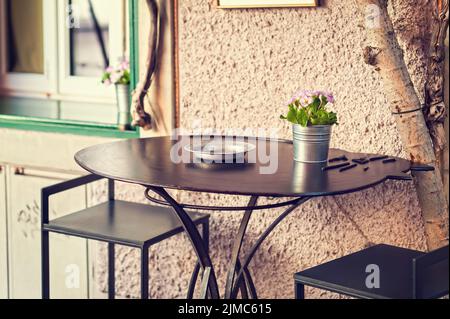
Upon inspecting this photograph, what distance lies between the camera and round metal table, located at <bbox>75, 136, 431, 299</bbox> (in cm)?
246

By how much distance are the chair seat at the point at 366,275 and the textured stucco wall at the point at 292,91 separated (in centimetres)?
30

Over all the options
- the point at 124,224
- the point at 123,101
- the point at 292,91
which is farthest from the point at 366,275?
the point at 123,101

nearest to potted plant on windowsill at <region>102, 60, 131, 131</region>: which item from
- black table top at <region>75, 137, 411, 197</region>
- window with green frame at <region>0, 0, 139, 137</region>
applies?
window with green frame at <region>0, 0, 139, 137</region>

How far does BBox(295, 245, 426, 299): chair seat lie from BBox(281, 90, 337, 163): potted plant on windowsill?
1.16 feet

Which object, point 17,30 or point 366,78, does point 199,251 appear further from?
point 17,30

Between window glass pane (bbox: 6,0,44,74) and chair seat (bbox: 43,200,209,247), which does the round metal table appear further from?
window glass pane (bbox: 6,0,44,74)

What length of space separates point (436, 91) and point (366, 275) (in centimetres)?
74

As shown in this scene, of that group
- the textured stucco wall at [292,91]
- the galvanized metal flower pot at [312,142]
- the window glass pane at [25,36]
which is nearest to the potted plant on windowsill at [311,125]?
the galvanized metal flower pot at [312,142]

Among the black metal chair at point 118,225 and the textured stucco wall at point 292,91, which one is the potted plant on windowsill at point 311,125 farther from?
the black metal chair at point 118,225

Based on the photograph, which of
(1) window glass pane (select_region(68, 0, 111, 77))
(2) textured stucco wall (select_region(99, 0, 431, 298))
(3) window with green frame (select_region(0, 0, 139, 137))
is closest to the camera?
(2) textured stucco wall (select_region(99, 0, 431, 298))

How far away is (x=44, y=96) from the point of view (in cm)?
446

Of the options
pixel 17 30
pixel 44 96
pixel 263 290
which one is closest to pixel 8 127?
pixel 44 96

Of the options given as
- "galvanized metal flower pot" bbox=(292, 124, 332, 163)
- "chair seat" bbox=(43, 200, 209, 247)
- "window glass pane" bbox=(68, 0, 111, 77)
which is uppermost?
"window glass pane" bbox=(68, 0, 111, 77)

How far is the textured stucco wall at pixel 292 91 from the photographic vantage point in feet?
9.92
